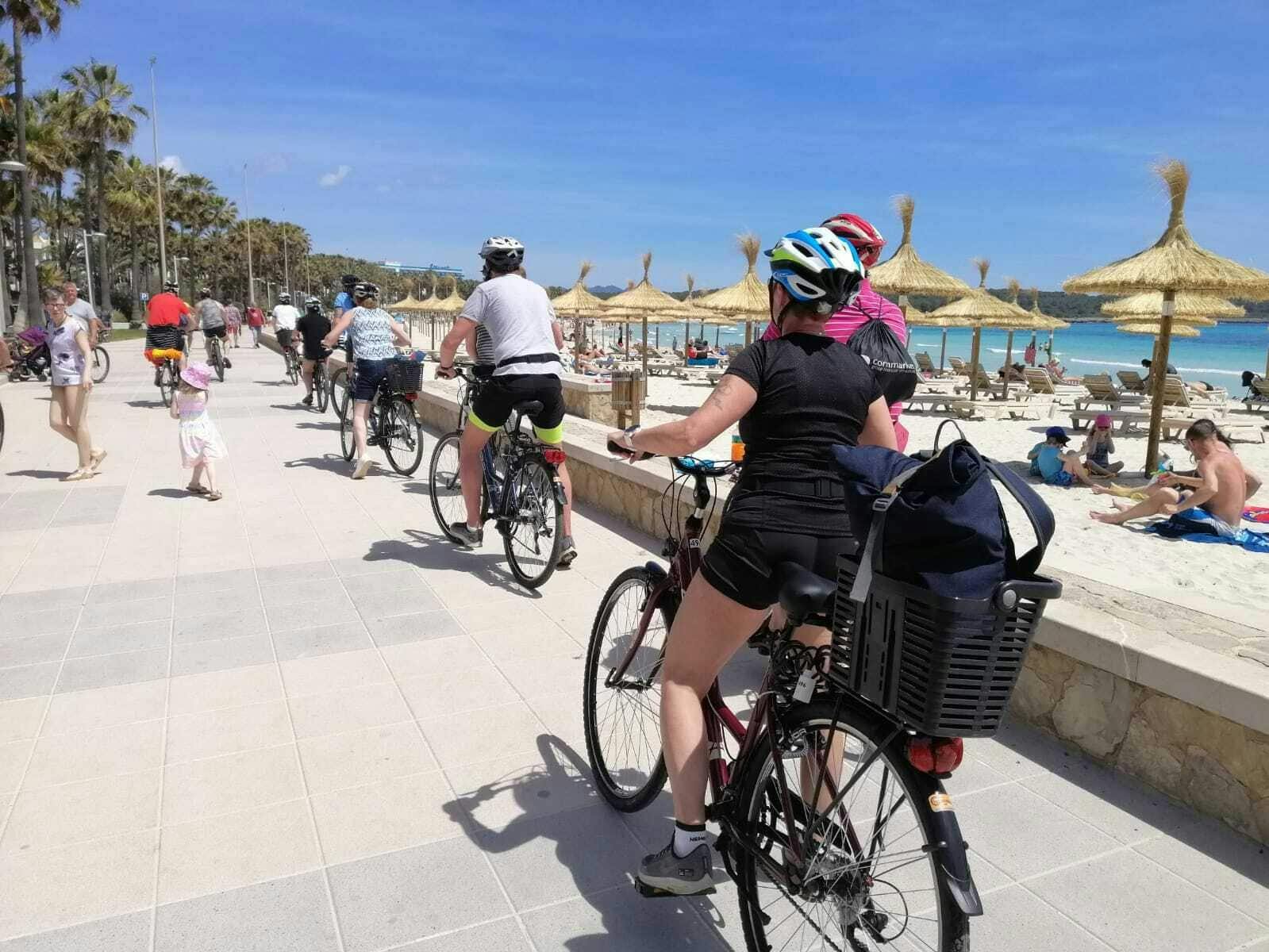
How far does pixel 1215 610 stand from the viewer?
350cm

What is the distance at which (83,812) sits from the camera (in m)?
3.06

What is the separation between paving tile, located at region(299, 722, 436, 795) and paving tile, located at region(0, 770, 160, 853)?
0.53m

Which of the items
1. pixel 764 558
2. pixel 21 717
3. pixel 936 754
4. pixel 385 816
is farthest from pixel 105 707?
pixel 936 754

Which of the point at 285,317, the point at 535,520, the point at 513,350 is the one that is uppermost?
the point at 285,317

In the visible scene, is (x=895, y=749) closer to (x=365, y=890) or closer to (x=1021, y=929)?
(x=1021, y=929)

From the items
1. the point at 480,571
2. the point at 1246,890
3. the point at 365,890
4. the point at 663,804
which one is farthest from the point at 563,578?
the point at 1246,890

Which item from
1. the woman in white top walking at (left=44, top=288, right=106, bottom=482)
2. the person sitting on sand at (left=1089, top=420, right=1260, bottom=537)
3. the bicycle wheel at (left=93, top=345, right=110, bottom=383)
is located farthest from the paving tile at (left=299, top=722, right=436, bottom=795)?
the bicycle wheel at (left=93, top=345, right=110, bottom=383)

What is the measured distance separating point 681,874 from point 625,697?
0.89 m

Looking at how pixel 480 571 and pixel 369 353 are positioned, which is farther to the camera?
pixel 369 353

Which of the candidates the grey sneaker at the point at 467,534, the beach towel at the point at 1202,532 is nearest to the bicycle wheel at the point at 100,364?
the grey sneaker at the point at 467,534

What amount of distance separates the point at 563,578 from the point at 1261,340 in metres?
143

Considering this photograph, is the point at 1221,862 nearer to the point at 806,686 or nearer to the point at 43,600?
the point at 806,686

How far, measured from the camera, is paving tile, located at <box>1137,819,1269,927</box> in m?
2.58

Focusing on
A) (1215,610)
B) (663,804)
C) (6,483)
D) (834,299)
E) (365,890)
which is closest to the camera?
(834,299)
